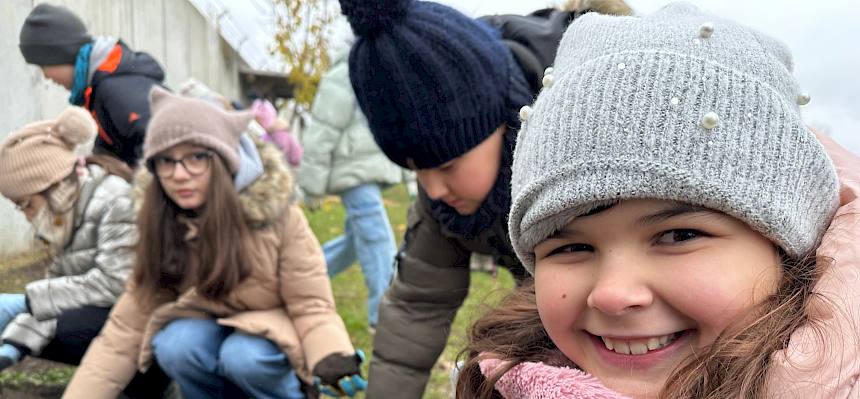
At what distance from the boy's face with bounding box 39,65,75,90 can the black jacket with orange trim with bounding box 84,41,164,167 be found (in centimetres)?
8

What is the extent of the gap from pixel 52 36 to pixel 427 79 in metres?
1.73

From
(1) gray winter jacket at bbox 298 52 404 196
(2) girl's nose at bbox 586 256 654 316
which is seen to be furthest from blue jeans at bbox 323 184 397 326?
(2) girl's nose at bbox 586 256 654 316

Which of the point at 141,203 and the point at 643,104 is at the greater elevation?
the point at 643,104

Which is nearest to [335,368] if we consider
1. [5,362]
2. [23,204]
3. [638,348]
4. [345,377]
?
[345,377]

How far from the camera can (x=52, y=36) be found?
9.21 feet

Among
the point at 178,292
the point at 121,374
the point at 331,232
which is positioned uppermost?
the point at 178,292

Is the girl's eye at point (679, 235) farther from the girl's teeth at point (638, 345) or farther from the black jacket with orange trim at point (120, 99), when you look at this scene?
the black jacket with orange trim at point (120, 99)

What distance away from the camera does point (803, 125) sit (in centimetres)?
104

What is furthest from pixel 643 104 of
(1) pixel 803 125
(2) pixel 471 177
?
(2) pixel 471 177

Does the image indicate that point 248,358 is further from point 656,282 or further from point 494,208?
point 656,282

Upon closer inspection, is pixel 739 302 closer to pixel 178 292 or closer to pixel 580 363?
pixel 580 363

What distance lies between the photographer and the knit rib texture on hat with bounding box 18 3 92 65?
258 centimetres

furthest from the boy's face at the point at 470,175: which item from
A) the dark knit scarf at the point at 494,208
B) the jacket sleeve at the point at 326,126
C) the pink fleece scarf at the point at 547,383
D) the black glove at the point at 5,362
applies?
the jacket sleeve at the point at 326,126

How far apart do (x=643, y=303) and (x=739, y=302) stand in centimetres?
12
